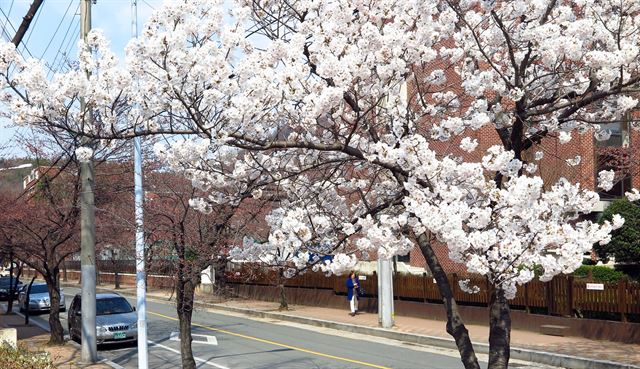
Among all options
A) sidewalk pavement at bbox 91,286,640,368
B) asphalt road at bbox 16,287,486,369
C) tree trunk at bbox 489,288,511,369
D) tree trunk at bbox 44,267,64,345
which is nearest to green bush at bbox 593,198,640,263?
sidewalk pavement at bbox 91,286,640,368

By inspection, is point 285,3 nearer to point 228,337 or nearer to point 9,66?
point 9,66

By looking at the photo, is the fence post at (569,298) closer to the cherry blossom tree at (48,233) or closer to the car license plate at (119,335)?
the car license plate at (119,335)

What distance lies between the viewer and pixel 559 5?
788 centimetres

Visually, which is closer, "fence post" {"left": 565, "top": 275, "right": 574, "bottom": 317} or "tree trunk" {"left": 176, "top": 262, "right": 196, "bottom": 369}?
"tree trunk" {"left": 176, "top": 262, "right": 196, "bottom": 369}

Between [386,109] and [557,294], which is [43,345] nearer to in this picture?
[557,294]

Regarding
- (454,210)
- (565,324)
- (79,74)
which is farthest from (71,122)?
(565,324)

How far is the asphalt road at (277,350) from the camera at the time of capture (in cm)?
1708

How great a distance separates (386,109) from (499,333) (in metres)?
2.43

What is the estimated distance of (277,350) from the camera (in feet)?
64.1

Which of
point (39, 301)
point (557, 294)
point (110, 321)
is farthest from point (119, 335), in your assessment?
→ point (39, 301)

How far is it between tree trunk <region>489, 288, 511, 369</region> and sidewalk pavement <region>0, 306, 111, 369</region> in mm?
6877

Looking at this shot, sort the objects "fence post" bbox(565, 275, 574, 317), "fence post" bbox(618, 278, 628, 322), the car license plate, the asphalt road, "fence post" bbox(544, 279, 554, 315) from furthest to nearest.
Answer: the car license plate, "fence post" bbox(544, 279, 554, 315), "fence post" bbox(565, 275, 574, 317), "fence post" bbox(618, 278, 628, 322), the asphalt road

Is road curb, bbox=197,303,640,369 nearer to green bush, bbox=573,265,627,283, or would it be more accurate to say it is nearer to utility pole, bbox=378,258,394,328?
utility pole, bbox=378,258,394,328

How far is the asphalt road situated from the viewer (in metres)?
17.1
